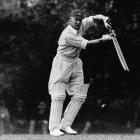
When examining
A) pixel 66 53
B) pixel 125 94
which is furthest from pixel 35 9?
pixel 66 53

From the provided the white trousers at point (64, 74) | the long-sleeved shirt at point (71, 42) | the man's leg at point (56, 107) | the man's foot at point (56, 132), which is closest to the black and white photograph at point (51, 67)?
the white trousers at point (64, 74)

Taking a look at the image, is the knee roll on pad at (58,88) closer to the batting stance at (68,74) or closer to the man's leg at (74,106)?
the batting stance at (68,74)

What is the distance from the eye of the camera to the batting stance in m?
11.6

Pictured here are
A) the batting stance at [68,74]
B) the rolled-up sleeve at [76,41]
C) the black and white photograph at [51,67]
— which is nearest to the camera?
the rolled-up sleeve at [76,41]

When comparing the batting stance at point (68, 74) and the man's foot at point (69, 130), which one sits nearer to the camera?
the batting stance at point (68, 74)

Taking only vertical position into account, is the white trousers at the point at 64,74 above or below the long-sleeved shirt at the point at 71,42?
below

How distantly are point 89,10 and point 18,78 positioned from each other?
402 centimetres

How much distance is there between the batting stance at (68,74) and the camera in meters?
11.6

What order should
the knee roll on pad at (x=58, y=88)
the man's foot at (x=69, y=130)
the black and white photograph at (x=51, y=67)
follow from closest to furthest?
the knee roll on pad at (x=58, y=88)
the man's foot at (x=69, y=130)
the black and white photograph at (x=51, y=67)

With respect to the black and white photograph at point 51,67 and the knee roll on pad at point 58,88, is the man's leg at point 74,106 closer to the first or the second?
the knee roll on pad at point 58,88

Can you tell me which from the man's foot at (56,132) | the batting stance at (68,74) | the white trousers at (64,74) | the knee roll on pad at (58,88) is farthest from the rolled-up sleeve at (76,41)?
the man's foot at (56,132)

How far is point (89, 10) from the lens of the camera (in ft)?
67.4

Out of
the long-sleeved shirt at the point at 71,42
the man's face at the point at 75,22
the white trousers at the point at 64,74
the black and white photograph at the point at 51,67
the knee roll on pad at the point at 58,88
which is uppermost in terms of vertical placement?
the man's face at the point at 75,22

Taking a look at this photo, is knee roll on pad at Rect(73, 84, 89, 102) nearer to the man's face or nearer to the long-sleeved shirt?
the long-sleeved shirt
